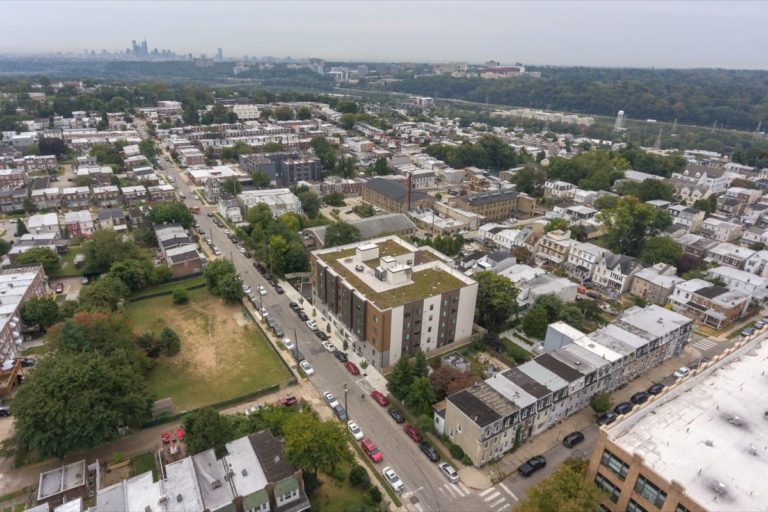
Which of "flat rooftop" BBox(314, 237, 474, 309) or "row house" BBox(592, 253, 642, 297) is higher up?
"flat rooftop" BBox(314, 237, 474, 309)

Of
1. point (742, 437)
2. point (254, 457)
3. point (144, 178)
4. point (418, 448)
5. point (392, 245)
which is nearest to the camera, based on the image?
point (742, 437)

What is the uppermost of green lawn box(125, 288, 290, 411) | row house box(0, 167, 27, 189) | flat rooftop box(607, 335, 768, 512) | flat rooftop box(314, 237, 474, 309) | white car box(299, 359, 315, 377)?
flat rooftop box(607, 335, 768, 512)

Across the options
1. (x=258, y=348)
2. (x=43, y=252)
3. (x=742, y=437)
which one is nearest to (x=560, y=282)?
(x=742, y=437)

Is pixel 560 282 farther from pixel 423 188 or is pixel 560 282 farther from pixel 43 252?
pixel 43 252

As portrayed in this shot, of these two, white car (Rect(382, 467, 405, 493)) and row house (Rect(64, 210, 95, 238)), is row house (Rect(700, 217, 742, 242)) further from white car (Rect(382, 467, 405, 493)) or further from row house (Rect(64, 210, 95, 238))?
row house (Rect(64, 210, 95, 238))

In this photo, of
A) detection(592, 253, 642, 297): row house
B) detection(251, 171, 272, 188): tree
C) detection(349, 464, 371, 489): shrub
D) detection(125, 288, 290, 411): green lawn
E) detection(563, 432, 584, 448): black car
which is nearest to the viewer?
detection(349, 464, 371, 489): shrub

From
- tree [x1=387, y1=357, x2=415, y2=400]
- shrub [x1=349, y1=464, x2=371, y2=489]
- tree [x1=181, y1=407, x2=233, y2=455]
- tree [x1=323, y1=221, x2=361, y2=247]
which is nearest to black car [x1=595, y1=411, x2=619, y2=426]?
tree [x1=387, y1=357, x2=415, y2=400]
